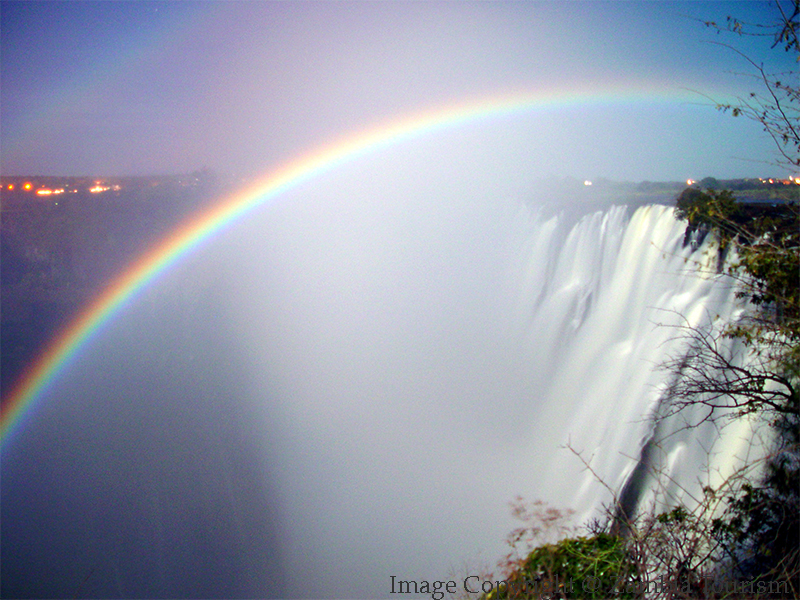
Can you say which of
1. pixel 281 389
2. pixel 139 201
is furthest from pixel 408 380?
pixel 139 201

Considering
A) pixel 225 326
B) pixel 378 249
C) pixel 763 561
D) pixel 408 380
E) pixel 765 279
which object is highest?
pixel 378 249

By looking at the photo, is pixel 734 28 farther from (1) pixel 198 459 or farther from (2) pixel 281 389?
(2) pixel 281 389

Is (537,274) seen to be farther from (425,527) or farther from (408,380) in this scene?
(425,527)

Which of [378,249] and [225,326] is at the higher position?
[378,249]

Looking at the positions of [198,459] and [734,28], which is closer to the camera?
[734,28]

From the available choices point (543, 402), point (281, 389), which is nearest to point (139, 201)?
point (281, 389)

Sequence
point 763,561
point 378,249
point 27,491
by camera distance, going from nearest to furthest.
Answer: point 763,561, point 27,491, point 378,249

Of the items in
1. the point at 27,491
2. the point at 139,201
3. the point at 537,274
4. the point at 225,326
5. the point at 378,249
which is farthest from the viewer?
the point at 378,249
